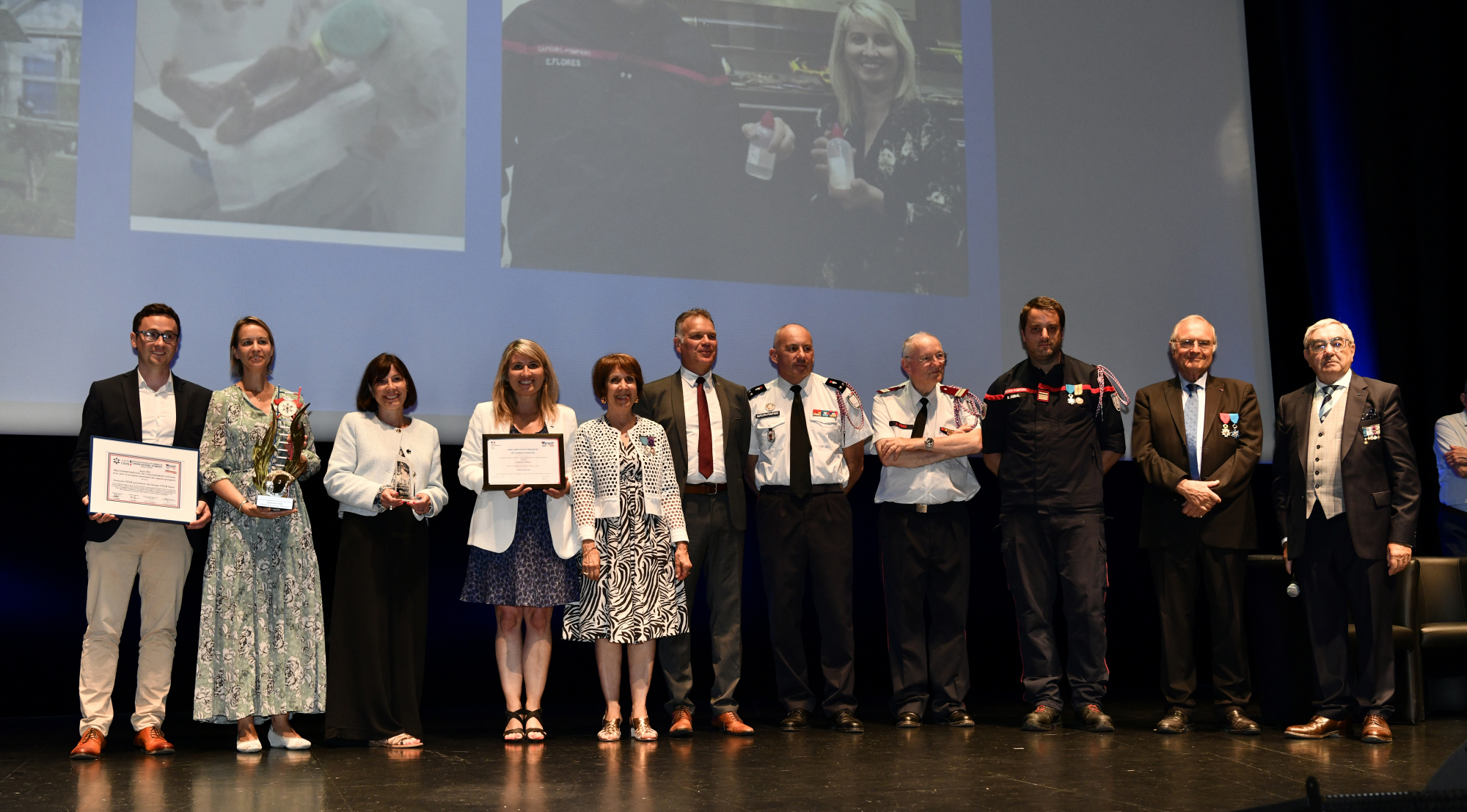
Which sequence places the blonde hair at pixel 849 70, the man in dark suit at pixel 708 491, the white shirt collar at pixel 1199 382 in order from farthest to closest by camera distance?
1. the blonde hair at pixel 849 70
2. the white shirt collar at pixel 1199 382
3. the man in dark suit at pixel 708 491

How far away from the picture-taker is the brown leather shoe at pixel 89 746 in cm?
380

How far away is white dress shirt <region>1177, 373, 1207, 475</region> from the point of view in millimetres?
4648

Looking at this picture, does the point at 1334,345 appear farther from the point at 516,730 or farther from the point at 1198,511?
the point at 516,730

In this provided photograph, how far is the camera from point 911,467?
189 inches

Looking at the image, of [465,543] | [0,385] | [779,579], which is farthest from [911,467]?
[0,385]

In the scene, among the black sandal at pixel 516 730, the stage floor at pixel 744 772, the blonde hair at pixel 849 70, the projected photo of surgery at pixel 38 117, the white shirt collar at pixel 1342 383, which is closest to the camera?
the stage floor at pixel 744 772

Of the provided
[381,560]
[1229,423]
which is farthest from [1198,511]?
[381,560]

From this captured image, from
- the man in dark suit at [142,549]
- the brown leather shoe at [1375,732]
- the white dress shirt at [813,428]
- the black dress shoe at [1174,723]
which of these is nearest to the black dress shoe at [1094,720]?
the black dress shoe at [1174,723]

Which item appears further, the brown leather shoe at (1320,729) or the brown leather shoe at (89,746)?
the brown leather shoe at (1320,729)

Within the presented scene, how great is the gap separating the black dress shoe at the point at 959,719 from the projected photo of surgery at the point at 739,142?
1941 mm

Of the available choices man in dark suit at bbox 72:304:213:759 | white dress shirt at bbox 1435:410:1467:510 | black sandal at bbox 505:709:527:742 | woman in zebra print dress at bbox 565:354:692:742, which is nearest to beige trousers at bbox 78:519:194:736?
man in dark suit at bbox 72:304:213:759

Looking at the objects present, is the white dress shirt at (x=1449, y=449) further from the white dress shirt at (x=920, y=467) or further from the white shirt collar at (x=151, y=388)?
the white shirt collar at (x=151, y=388)

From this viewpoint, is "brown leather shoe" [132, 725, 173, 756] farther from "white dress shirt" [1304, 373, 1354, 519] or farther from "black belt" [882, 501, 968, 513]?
"white dress shirt" [1304, 373, 1354, 519]

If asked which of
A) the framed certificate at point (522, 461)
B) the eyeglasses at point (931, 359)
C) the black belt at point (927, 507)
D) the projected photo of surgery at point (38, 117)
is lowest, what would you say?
the black belt at point (927, 507)
